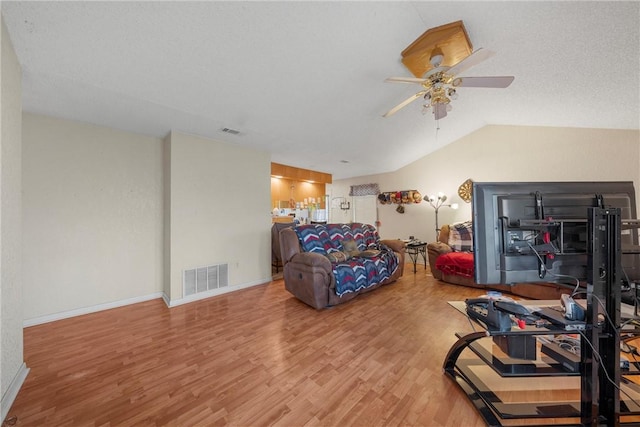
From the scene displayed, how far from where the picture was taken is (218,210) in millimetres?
3389

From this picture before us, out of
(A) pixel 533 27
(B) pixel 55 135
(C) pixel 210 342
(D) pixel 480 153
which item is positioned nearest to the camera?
(A) pixel 533 27

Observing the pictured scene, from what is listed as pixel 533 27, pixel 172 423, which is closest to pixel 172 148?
pixel 172 423

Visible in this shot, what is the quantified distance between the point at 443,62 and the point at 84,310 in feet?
15.1

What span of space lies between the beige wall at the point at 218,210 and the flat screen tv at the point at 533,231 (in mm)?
3209

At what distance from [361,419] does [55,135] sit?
394 centimetres

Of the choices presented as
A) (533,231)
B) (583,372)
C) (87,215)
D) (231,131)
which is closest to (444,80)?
(533,231)

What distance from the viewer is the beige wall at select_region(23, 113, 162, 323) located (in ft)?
7.87

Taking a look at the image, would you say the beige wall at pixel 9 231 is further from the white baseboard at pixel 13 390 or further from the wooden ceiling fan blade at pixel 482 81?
the wooden ceiling fan blade at pixel 482 81

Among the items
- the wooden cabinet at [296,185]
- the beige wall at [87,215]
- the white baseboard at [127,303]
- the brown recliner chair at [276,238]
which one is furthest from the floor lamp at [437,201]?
the beige wall at [87,215]

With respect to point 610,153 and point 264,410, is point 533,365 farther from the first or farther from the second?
point 610,153

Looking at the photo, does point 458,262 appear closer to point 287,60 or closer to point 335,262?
point 335,262

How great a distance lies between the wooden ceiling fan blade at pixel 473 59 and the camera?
1612mm

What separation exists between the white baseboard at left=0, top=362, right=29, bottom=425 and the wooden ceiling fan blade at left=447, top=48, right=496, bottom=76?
3.68m

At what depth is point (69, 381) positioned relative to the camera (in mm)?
1567
